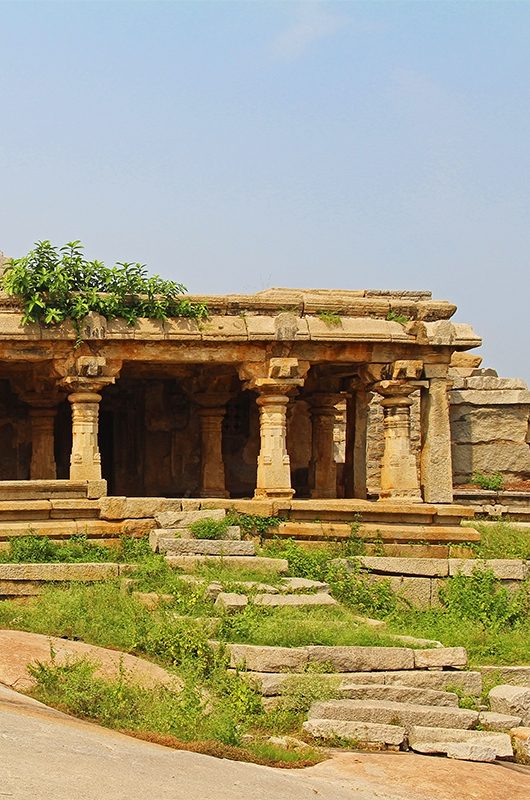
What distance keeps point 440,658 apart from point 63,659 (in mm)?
3144

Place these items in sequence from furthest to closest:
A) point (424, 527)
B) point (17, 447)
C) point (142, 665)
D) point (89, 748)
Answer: point (17, 447) → point (424, 527) → point (142, 665) → point (89, 748)

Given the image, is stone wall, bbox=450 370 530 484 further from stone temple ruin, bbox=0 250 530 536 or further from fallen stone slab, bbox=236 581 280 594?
fallen stone slab, bbox=236 581 280 594

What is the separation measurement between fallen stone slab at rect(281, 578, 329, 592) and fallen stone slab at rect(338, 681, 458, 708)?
224 centimetres

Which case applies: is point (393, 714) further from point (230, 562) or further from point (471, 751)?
point (230, 562)

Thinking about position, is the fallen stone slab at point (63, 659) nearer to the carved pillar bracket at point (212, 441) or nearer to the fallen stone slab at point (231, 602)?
the fallen stone slab at point (231, 602)

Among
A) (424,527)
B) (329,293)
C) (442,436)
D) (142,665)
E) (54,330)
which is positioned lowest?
(142,665)

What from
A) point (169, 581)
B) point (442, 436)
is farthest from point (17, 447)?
point (169, 581)

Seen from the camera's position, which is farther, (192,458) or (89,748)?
(192,458)

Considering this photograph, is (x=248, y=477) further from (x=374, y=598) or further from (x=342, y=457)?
(x=374, y=598)

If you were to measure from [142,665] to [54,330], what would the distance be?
261 inches

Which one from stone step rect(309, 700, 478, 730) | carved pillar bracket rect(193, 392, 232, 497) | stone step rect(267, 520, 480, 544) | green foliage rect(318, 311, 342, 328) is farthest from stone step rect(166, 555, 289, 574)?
carved pillar bracket rect(193, 392, 232, 497)

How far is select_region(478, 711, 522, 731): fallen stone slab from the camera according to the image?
8.97 m

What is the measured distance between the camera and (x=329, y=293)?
787 inches

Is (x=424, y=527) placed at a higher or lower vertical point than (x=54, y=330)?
lower
